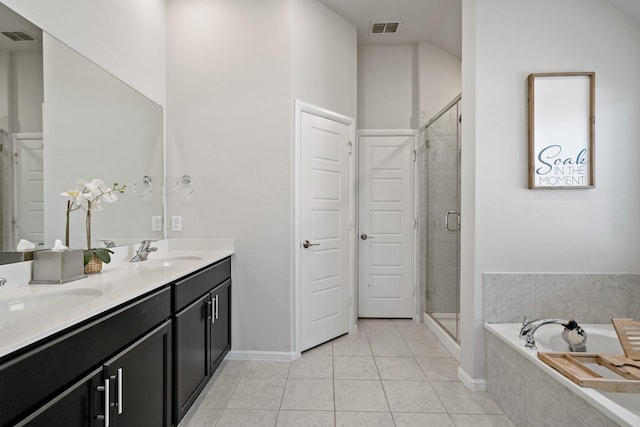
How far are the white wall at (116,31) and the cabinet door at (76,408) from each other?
64.4 inches

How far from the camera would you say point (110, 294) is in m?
1.39

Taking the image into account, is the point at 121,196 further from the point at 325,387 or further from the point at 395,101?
the point at 395,101

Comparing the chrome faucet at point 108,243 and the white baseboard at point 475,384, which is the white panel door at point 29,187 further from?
the white baseboard at point 475,384

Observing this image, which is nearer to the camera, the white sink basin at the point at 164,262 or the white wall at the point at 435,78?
the white sink basin at the point at 164,262

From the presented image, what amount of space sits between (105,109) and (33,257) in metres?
1.03

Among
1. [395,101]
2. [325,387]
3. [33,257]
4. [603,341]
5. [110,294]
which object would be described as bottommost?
[325,387]

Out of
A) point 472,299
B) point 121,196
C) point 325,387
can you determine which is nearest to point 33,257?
point 121,196

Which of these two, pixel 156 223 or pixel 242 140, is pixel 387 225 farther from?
pixel 156 223

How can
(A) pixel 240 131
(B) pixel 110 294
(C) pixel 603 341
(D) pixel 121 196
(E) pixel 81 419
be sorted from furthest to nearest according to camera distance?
(A) pixel 240 131
(D) pixel 121 196
(C) pixel 603 341
(B) pixel 110 294
(E) pixel 81 419

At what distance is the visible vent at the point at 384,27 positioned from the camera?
347 centimetres

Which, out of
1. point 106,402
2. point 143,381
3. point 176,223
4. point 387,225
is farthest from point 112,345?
point 387,225

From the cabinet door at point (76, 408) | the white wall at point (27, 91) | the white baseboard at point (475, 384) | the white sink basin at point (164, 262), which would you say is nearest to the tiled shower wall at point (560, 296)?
the white baseboard at point (475, 384)

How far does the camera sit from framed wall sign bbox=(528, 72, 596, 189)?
224cm

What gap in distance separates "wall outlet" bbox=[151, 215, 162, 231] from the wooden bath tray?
8.73 feet
